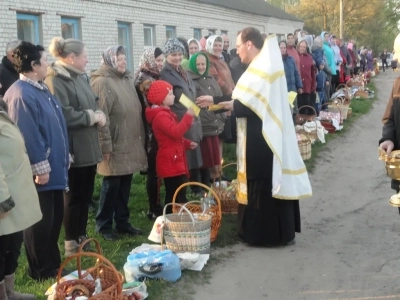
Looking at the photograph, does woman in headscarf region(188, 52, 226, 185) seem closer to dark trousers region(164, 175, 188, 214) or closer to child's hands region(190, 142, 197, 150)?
child's hands region(190, 142, 197, 150)

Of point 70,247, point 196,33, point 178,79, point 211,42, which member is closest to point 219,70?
point 211,42

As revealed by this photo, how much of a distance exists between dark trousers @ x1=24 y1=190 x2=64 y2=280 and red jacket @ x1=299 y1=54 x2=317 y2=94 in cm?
913

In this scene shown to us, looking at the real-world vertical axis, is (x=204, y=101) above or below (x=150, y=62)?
below

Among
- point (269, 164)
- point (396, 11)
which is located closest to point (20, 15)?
point (269, 164)

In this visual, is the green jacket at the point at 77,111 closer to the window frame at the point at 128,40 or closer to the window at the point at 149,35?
the window frame at the point at 128,40

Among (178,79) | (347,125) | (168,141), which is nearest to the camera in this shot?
(168,141)

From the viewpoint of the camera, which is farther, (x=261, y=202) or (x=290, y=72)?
(x=290, y=72)

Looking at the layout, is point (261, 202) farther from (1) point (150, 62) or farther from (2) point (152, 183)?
(1) point (150, 62)

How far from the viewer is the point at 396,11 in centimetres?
6162

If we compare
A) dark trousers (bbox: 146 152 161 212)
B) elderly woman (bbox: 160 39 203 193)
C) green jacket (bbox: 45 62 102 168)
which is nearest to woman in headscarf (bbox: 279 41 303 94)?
elderly woman (bbox: 160 39 203 193)

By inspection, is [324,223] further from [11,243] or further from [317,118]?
[317,118]

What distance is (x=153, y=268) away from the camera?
4.90 m

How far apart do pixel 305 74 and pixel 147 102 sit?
762cm

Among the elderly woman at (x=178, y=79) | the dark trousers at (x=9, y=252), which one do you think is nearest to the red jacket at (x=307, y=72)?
A: the elderly woman at (x=178, y=79)
